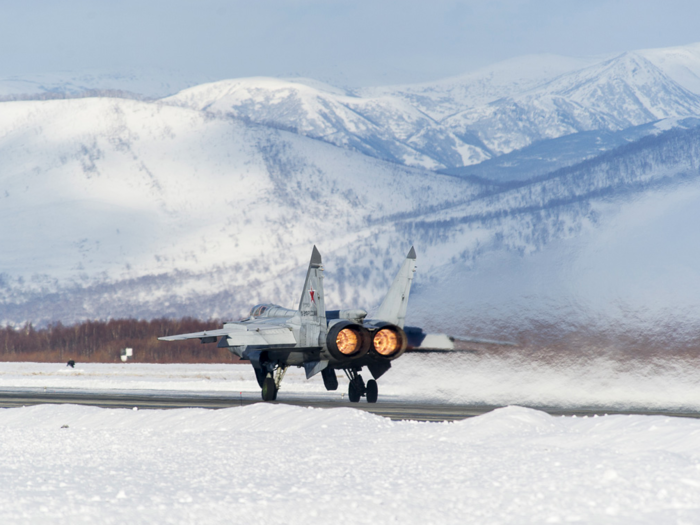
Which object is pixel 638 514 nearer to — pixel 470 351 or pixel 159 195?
pixel 470 351

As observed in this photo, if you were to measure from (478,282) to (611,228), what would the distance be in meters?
12.3

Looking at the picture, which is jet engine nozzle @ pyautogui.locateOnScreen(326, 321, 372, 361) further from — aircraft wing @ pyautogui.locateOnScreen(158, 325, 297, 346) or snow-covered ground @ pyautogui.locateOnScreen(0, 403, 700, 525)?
snow-covered ground @ pyautogui.locateOnScreen(0, 403, 700, 525)

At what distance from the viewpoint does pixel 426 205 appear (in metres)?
180

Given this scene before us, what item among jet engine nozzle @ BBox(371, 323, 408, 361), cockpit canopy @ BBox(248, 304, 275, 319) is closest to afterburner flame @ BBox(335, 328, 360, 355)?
jet engine nozzle @ BBox(371, 323, 408, 361)

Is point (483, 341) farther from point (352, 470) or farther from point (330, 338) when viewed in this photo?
point (352, 470)

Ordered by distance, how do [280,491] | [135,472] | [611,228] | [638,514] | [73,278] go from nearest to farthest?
[638,514], [280,491], [135,472], [611,228], [73,278]

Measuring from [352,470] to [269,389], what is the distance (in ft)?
51.1

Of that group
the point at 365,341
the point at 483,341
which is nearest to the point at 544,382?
the point at 483,341

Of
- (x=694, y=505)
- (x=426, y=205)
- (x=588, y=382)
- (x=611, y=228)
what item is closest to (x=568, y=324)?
(x=588, y=382)

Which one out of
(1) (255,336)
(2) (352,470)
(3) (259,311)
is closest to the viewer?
(2) (352,470)

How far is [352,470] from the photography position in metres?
13.1

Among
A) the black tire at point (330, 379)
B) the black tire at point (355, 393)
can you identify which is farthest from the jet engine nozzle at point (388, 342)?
the black tire at point (330, 379)

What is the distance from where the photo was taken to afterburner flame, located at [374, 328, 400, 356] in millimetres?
26281

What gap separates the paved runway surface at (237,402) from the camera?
75.9ft
